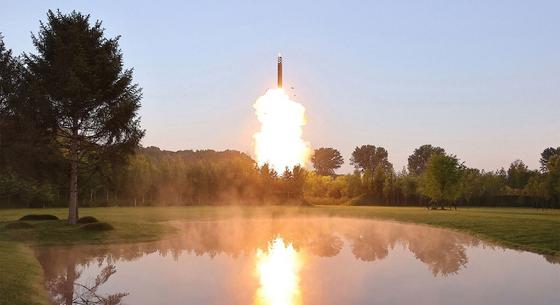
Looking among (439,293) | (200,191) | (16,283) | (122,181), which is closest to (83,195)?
(122,181)

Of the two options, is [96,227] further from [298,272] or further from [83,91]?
[298,272]

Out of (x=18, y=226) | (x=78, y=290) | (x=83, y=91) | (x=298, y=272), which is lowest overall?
(x=78, y=290)

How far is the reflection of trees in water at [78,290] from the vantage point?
1686 centimetres

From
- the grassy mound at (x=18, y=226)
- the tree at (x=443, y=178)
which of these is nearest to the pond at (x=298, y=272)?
the grassy mound at (x=18, y=226)

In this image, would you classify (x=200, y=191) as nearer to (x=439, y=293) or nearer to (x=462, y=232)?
(x=462, y=232)

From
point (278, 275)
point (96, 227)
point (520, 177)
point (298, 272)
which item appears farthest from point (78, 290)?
point (520, 177)

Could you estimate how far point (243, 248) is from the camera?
3109cm

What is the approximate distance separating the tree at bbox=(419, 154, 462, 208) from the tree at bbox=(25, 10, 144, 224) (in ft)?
176

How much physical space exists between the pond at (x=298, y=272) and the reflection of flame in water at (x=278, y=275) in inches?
1.6

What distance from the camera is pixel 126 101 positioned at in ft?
125

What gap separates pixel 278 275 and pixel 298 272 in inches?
49.5

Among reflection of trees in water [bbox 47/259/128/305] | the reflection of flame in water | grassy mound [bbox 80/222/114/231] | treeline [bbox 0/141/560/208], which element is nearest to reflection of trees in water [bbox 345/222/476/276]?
the reflection of flame in water

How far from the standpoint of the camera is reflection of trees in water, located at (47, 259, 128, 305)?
55.3 feet

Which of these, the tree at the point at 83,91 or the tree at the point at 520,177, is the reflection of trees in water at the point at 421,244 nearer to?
the tree at the point at 83,91
